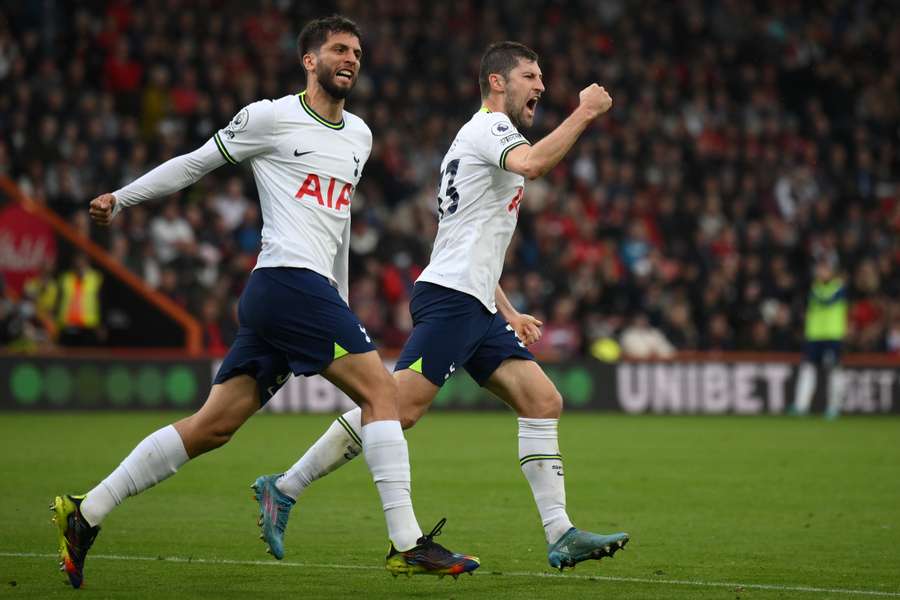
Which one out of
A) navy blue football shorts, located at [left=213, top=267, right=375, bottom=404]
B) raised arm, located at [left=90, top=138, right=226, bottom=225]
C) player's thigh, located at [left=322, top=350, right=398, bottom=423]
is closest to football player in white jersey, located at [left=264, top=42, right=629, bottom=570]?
player's thigh, located at [left=322, top=350, right=398, bottom=423]

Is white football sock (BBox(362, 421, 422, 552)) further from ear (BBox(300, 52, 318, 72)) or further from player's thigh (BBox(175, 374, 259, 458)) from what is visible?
ear (BBox(300, 52, 318, 72))

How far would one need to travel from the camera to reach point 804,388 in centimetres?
2045

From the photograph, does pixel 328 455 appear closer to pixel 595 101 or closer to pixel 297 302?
pixel 297 302

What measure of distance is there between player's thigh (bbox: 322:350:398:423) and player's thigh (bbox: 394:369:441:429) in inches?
17.1

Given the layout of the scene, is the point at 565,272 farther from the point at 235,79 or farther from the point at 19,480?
the point at 19,480

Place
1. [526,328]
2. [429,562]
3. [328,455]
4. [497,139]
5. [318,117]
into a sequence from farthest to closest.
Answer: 1. [526,328]
2. [328,455]
3. [497,139]
4. [318,117]
5. [429,562]

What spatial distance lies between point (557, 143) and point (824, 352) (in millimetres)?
14634

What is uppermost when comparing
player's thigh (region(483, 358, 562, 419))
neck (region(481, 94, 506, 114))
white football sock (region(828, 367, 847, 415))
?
neck (region(481, 94, 506, 114))

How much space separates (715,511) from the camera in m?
9.65

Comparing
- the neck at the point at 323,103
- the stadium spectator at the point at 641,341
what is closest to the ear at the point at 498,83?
the neck at the point at 323,103

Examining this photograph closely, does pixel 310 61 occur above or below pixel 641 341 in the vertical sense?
above

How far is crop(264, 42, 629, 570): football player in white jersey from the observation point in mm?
7039

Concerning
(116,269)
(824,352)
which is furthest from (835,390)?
(116,269)

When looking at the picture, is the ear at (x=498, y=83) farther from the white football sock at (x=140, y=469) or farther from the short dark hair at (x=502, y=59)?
the white football sock at (x=140, y=469)
